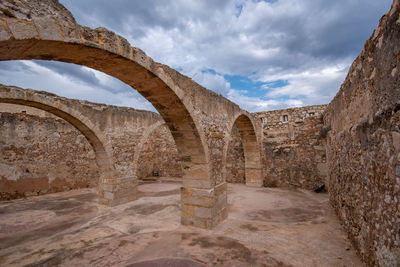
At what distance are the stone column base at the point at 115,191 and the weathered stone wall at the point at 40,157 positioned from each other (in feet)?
11.7

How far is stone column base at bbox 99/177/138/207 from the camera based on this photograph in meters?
6.66

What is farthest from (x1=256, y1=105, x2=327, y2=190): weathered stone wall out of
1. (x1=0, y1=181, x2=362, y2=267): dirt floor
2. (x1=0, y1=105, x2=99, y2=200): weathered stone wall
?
(x1=0, y1=105, x2=99, y2=200): weathered stone wall

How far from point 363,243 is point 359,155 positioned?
1.18 metres

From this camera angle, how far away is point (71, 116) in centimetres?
622


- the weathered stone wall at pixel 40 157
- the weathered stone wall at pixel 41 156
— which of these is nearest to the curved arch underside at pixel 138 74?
the weathered stone wall at pixel 41 156

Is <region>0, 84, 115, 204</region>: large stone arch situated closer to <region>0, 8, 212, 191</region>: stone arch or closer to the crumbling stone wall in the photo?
→ <region>0, 8, 212, 191</region>: stone arch

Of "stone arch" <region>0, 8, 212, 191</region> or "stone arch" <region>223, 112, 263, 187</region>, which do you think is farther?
"stone arch" <region>223, 112, 263, 187</region>

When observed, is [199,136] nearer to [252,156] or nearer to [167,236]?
[167,236]

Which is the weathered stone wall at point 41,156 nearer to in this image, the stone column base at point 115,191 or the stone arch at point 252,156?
the stone column base at point 115,191

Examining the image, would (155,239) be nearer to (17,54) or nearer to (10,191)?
(17,54)

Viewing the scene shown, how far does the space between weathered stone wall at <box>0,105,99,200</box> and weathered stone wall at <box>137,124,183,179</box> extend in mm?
3065

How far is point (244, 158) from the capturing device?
10180 mm

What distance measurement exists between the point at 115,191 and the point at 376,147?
6.53 metres

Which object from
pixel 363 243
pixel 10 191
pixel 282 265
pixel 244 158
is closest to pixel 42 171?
pixel 10 191
